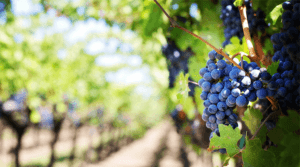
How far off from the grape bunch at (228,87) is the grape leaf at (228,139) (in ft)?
0.16

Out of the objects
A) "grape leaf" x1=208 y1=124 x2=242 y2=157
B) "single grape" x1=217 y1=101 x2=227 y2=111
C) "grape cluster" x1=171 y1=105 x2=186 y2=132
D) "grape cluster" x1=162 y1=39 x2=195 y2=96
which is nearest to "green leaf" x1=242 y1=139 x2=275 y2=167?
"grape leaf" x1=208 y1=124 x2=242 y2=157

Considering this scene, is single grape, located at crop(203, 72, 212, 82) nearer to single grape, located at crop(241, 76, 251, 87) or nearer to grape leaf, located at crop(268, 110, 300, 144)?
single grape, located at crop(241, 76, 251, 87)

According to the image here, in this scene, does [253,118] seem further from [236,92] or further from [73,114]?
[73,114]

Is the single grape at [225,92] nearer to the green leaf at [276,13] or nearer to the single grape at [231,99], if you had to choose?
the single grape at [231,99]

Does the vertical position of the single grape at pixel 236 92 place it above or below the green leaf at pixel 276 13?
below

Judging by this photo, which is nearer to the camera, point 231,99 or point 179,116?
point 231,99

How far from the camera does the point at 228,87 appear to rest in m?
0.82

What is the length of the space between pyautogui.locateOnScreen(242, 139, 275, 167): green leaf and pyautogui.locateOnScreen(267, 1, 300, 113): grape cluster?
7.9 inches

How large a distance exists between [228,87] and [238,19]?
56 centimetres

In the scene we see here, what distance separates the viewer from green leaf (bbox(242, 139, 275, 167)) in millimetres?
760

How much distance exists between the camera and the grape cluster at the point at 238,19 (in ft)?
3.76

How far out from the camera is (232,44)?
125cm

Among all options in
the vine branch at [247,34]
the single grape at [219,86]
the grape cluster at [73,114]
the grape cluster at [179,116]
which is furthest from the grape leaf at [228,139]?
the grape cluster at [73,114]

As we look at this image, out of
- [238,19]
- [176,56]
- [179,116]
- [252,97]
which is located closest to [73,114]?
[179,116]
